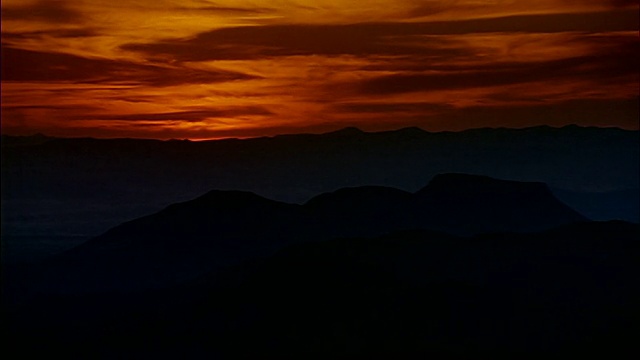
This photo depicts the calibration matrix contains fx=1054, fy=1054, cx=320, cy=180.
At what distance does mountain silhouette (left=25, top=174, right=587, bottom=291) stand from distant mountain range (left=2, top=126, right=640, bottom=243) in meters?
0.05

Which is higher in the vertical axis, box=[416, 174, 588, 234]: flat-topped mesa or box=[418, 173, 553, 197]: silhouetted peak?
box=[418, 173, 553, 197]: silhouetted peak

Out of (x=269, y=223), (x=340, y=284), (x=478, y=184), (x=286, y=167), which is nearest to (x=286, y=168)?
(x=286, y=167)

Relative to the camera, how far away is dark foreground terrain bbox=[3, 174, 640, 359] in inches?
174

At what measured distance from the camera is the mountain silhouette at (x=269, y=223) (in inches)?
174

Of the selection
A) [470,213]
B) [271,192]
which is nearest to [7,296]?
[271,192]

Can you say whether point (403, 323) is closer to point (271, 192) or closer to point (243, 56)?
point (271, 192)

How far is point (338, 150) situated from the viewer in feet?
14.8

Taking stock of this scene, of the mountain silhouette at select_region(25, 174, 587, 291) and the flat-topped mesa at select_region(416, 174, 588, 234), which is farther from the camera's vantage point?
the flat-topped mesa at select_region(416, 174, 588, 234)

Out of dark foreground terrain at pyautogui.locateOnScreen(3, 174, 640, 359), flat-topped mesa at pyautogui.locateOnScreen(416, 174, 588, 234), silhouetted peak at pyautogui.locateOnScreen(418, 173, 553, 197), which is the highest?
silhouetted peak at pyautogui.locateOnScreen(418, 173, 553, 197)

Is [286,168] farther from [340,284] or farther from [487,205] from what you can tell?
[487,205]

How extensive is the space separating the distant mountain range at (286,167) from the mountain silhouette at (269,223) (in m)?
0.05

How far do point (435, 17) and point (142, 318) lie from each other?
1.76m

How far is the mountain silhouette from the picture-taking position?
14.5 feet

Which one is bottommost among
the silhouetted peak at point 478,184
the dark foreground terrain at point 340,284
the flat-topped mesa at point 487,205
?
the dark foreground terrain at point 340,284
